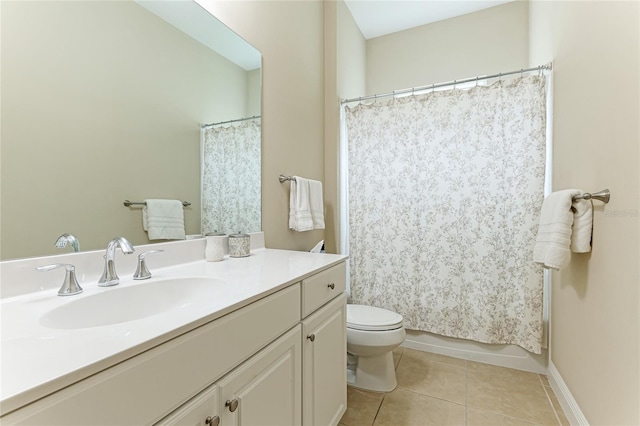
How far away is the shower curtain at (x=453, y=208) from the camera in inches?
72.2

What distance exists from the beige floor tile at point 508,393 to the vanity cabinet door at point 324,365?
0.80 metres

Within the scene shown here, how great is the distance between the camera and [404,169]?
2.13 m

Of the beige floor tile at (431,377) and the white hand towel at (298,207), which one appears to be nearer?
the beige floor tile at (431,377)

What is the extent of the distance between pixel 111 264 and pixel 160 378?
19.9 inches

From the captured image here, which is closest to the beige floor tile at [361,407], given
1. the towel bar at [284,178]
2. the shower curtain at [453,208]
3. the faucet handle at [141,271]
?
the shower curtain at [453,208]

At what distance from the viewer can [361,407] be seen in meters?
1.57

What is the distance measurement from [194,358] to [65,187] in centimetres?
66

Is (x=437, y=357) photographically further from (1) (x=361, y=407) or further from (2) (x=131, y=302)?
(2) (x=131, y=302)

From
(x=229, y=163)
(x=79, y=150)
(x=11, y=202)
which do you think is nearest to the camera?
(x=11, y=202)

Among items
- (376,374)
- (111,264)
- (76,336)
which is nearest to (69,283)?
(111,264)

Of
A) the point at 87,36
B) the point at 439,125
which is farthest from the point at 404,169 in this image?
the point at 87,36

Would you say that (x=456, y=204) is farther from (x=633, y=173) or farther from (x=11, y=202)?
(x=11, y=202)

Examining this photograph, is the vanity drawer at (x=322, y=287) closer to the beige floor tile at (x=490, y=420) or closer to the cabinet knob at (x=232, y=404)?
the cabinet knob at (x=232, y=404)

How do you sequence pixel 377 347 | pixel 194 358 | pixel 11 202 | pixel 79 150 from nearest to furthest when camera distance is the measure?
pixel 194 358 → pixel 11 202 → pixel 79 150 → pixel 377 347
